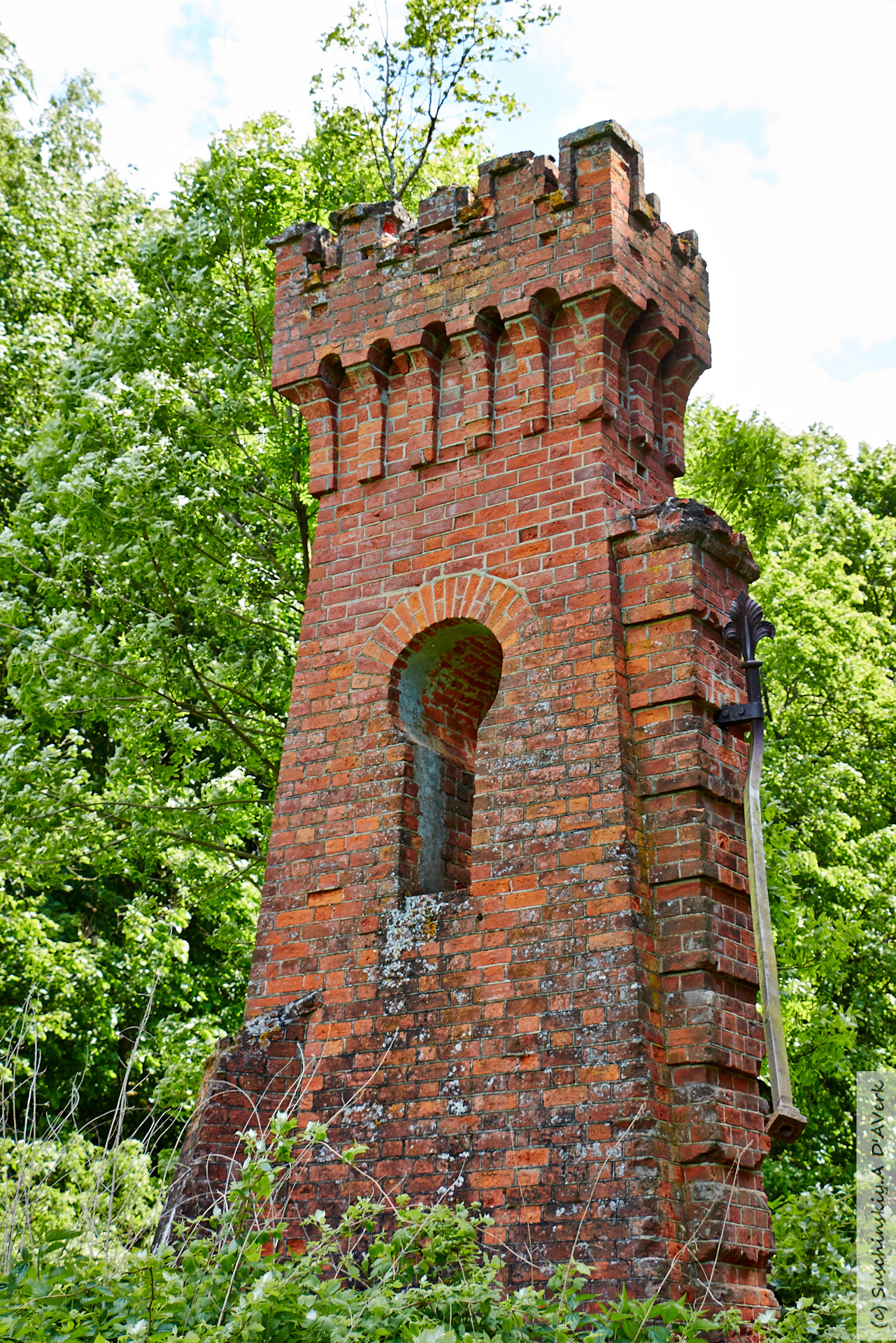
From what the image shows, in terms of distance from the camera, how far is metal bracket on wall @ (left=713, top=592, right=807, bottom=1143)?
544 cm

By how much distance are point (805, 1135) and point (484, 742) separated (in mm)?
8417

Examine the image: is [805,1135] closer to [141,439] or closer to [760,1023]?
[760,1023]

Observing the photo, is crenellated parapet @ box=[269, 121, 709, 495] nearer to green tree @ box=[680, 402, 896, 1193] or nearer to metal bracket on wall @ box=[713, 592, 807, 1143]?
metal bracket on wall @ box=[713, 592, 807, 1143]

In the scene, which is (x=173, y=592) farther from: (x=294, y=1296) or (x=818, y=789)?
(x=294, y=1296)

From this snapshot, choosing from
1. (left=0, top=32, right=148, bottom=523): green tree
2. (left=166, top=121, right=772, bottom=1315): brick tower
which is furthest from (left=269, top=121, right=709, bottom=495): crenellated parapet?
(left=0, top=32, right=148, bottom=523): green tree

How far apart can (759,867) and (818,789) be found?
8.43 metres

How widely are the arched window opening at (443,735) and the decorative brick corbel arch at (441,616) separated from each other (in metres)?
0.07

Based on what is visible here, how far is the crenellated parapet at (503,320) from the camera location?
21.9 ft

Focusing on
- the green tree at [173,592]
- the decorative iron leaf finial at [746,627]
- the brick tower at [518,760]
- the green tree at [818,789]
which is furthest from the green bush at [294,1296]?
the green tree at [818,789]

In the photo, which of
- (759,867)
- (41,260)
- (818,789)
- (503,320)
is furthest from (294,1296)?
(41,260)

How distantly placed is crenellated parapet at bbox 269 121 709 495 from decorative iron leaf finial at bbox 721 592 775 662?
A: 101 cm

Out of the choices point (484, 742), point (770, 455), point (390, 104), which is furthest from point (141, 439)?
point (770, 455)

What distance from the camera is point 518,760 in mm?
6141

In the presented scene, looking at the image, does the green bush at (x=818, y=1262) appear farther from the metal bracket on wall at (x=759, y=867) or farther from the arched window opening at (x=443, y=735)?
the arched window opening at (x=443, y=735)
